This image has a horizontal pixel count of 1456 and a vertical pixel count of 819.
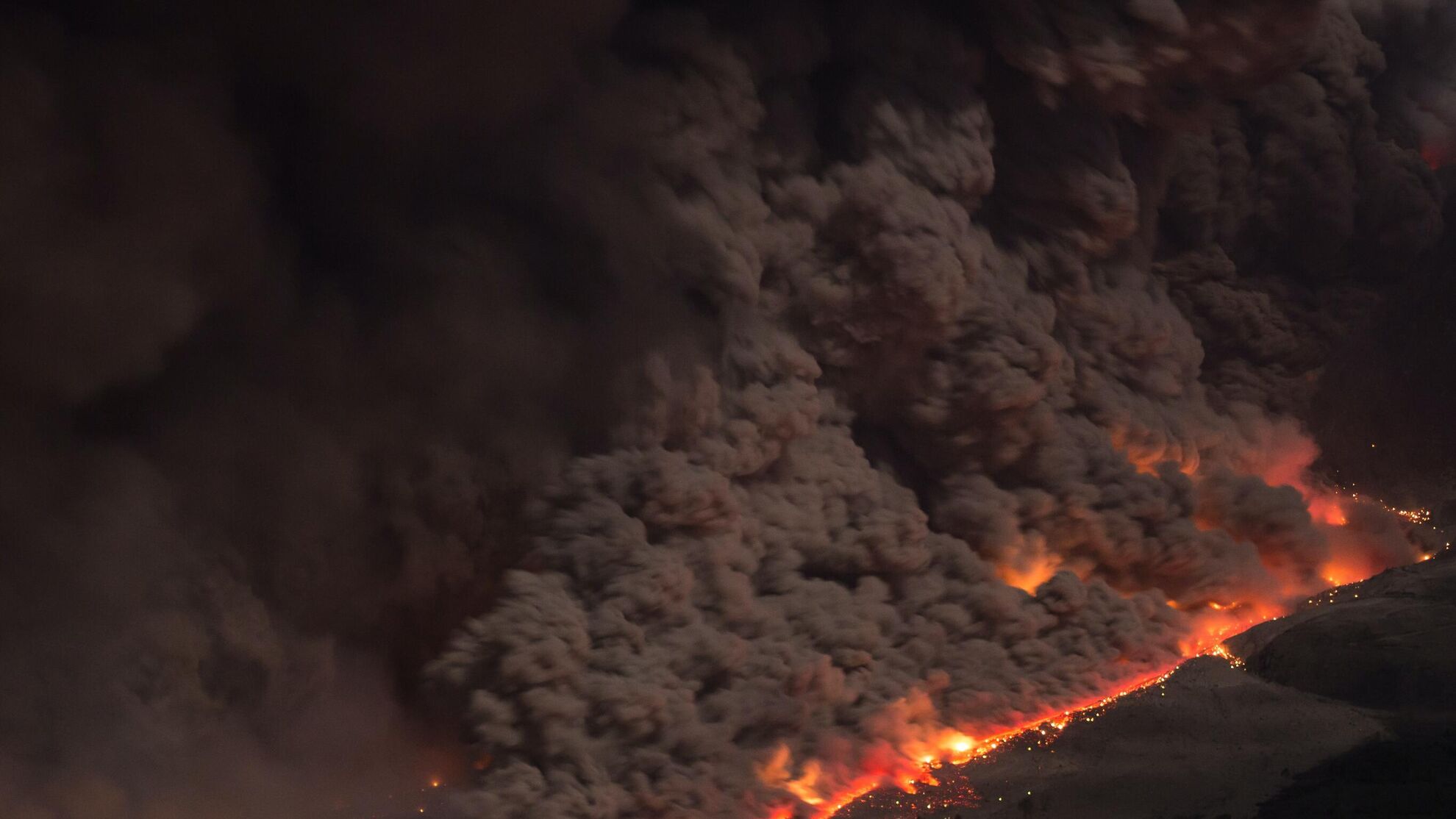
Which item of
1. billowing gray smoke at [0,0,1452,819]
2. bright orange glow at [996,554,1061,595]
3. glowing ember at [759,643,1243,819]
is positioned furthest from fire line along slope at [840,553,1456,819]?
bright orange glow at [996,554,1061,595]

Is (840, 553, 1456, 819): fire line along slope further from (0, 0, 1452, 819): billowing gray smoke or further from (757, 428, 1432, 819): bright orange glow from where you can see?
(0, 0, 1452, 819): billowing gray smoke

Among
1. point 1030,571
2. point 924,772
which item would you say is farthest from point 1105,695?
point 924,772

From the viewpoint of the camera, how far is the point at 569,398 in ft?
9.47

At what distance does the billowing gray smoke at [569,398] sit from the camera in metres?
2.39

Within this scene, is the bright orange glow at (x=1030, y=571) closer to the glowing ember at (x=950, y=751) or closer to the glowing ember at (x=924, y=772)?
the glowing ember at (x=950, y=751)

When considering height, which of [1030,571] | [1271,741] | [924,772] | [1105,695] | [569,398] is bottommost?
[1271,741]

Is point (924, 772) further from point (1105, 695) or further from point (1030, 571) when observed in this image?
point (1030, 571)

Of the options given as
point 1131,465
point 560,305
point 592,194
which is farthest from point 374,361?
point 1131,465

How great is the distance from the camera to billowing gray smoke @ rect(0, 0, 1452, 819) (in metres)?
2.39

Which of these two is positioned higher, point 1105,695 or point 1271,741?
point 1105,695

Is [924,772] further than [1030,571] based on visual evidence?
No

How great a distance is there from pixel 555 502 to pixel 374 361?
1.70 ft

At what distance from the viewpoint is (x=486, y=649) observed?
2549mm

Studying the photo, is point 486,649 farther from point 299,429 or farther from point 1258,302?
point 1258,302
